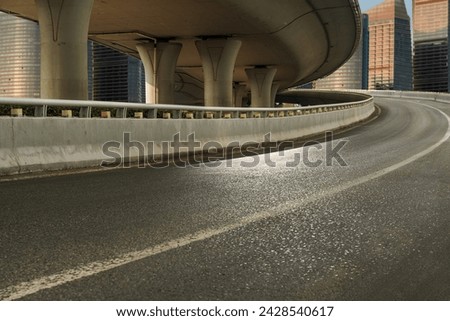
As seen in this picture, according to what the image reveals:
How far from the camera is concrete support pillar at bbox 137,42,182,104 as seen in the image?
43.5 metres

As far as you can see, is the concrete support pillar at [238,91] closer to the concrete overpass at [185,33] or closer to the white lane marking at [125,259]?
the concrete overpass at [185,33]

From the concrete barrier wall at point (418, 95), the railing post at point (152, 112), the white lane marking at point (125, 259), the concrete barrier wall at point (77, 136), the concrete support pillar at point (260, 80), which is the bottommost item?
the white lane marking at point (125, 259)

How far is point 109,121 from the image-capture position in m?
12.0

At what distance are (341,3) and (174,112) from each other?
26604 mm

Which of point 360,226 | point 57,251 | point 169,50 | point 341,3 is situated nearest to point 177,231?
point 57,251

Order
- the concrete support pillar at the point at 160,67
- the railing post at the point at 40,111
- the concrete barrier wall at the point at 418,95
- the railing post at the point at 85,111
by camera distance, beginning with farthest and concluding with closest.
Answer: the concrete barrier wall at the point at 418,95 < the concrete support pillar at the point at 160,67 < the railing post at the point at 85,111 < the railing post at the point at 40,111

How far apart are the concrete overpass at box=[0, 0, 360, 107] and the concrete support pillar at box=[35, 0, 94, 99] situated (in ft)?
0.12

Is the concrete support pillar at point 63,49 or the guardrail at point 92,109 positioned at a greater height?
the concrete support pillar at point 63,49

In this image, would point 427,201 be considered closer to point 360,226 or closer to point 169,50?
point 360,226

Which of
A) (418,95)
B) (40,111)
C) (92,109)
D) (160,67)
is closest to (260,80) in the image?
(418,95)

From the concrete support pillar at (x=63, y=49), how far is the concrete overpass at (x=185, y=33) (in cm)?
4

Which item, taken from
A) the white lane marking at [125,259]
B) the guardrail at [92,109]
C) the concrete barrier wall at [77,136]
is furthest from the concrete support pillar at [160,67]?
the white lane marking at [125,259]

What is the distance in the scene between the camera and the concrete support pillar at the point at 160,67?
43.5 metres

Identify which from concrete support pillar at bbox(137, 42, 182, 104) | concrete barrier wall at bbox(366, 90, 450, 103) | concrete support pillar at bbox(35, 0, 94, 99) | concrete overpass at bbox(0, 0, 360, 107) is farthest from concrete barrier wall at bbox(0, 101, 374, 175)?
concrete barrier wall at bbox(366, 90, 450, 103)
